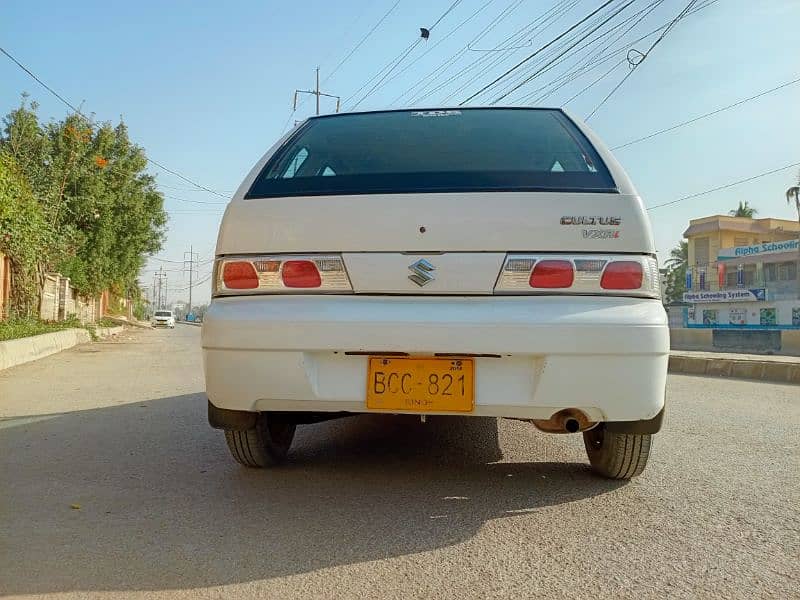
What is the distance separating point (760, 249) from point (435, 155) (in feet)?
144

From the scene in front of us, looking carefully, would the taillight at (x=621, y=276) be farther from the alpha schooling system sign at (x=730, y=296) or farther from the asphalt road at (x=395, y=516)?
the alpha schooling system sign at (x=730, y=296)

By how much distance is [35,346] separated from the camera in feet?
37.4

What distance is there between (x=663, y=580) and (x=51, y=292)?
760 inches

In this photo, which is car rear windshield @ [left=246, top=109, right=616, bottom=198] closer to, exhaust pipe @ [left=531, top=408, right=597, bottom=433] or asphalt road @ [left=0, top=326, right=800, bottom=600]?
exhaust pipe @ [left=531, top=408, right=597, bottom=433]

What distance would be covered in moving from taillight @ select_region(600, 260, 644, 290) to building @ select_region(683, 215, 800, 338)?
37.1 metres

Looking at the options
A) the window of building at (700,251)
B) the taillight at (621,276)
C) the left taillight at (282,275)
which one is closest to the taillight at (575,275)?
the taillight at (621,276)

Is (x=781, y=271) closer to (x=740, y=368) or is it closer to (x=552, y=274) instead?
(x=740, y=368)

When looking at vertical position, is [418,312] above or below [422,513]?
above

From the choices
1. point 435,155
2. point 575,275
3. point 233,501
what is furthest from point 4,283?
point 575,275

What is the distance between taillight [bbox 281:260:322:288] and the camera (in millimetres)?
2799

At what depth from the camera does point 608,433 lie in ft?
10.3

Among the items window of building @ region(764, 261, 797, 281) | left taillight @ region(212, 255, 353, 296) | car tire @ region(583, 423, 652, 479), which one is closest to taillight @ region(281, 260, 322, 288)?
left taillight @ region(212, 255, 353, 296)

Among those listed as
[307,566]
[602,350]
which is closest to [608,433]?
[602,350]

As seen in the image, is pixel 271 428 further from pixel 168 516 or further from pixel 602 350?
pixel 602 350
